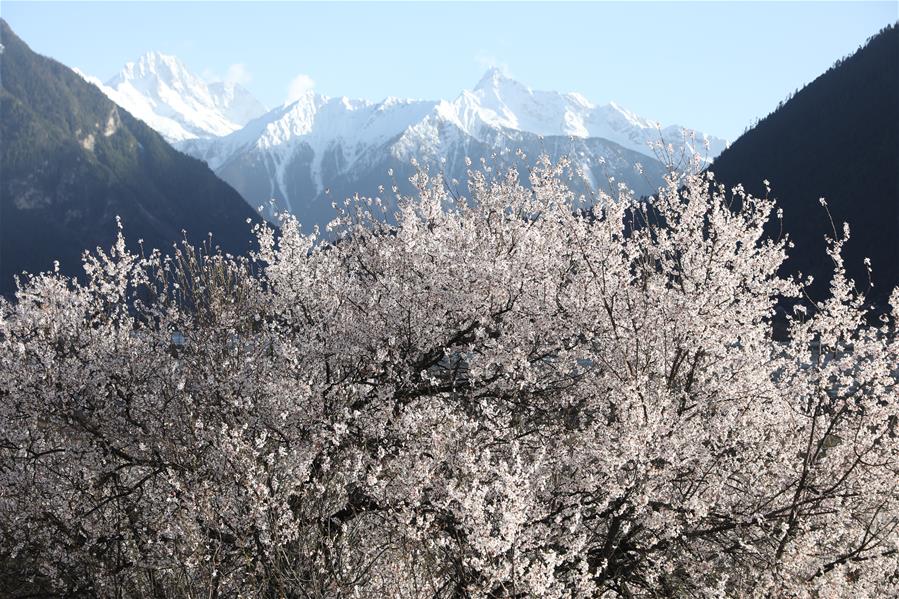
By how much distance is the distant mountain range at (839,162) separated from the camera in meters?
99.9

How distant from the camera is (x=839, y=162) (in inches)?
4355

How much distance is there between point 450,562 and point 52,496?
646 centimetres

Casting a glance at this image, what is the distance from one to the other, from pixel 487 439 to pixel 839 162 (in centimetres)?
11959

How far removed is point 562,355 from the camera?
11.0 metres

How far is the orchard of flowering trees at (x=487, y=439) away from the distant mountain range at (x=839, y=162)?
96.4m

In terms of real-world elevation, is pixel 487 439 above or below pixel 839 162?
below

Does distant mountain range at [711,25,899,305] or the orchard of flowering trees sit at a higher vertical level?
distant mountain range at [711,25,899,305]

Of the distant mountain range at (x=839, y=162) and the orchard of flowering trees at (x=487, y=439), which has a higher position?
the distant mountain range at (x=839, y=162)

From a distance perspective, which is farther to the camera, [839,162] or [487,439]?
[839,162]

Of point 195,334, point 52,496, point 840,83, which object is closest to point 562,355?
point 195,334

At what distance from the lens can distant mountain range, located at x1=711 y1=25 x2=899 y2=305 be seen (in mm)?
99938

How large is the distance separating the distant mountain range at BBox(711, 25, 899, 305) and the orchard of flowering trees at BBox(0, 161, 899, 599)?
96351mm

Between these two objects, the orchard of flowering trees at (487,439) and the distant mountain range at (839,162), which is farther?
the distant mountain range at (839,162)

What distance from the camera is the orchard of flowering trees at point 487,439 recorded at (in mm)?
8750
